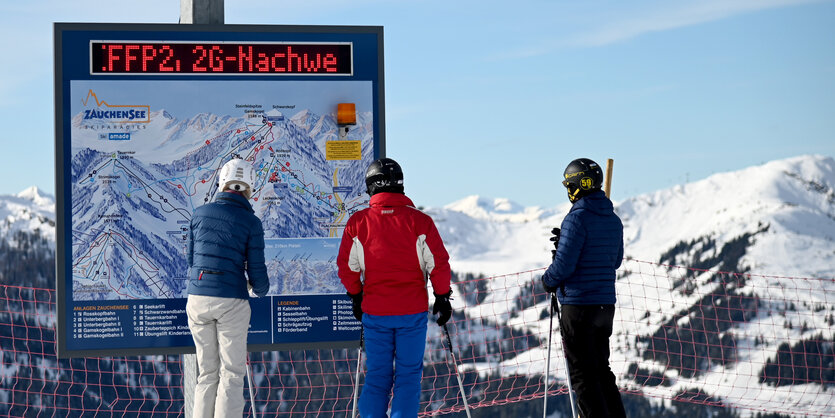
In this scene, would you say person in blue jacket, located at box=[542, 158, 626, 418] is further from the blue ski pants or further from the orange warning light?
the orange warning light

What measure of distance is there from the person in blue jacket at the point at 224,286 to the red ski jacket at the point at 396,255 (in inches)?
29.4

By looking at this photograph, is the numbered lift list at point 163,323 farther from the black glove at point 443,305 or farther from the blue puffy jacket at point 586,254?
the blue puffy jacket at point 586,254

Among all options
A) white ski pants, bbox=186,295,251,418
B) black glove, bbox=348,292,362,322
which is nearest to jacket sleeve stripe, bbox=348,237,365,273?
black glove, bbox=348,292,362,322

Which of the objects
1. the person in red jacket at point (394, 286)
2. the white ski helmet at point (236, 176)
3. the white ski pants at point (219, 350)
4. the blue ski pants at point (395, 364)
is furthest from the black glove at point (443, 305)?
the white ski helmet at point (236, 176)

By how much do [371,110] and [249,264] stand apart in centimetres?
180

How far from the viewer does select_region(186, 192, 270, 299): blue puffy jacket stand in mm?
6078

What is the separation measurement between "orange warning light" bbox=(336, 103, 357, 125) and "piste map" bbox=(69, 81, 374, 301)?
0.29 feet

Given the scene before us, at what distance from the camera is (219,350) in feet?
20.4

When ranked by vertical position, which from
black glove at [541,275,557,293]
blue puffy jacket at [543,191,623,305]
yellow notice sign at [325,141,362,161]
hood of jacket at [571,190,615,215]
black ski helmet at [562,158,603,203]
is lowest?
black glove at [541,275,557,293]

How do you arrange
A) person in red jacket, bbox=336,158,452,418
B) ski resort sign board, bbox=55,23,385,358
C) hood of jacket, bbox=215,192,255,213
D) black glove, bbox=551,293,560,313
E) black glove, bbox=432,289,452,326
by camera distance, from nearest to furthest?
1. person in red jacket, bbox=336,158,452,418
2. black glove, bbox=432,289,452,326
3. hood of jacket, bbox=215,192,255,213
4. black glove, bbox=551,293,560,313
5. ski resort sign board, bbox=55,23,385,358

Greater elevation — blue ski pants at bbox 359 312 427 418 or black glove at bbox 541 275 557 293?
black glove at bbox 541 275 557 293

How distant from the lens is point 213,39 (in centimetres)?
713

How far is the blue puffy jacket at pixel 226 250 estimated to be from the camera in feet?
19.9

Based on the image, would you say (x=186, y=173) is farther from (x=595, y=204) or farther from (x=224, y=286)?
(x=595, y=204)
